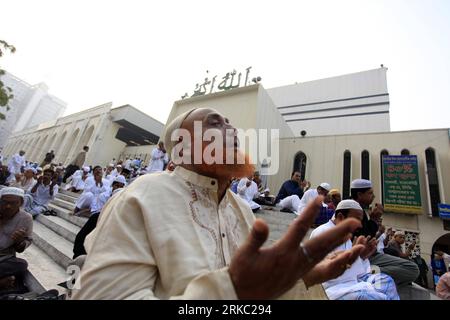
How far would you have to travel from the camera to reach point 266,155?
530 inches

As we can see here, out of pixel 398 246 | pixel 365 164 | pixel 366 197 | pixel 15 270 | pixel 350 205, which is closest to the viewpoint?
pixel 15 270

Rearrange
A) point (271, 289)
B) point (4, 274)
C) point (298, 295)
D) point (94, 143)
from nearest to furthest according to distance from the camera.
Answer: point (271, 289) → point (298, 295) → point (4, 274) → point (94, 143)

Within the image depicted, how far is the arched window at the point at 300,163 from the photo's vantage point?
1409 centimetres

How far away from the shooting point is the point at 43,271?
2.97m

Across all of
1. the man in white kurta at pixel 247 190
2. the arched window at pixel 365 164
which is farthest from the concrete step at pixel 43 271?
the arched window at pixel 365 164

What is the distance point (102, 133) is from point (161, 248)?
21825mm

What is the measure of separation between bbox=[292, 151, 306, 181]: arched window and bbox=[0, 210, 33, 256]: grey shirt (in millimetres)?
13434

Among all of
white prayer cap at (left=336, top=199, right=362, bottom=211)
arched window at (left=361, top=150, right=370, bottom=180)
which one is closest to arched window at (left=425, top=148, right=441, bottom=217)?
arched window at (left=361, top=150, right=370, bottom=180)

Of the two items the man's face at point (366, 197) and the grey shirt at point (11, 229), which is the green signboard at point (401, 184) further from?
the grey shirt at point (11, 229)

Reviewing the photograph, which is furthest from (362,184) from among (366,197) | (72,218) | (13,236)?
(72,218)

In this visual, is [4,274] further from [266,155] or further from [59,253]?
[266,155]

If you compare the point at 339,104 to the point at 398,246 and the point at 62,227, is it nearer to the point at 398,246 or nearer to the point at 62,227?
the point at 398,246

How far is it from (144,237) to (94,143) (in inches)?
850
